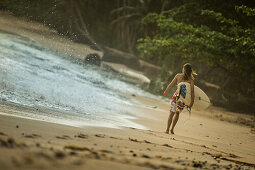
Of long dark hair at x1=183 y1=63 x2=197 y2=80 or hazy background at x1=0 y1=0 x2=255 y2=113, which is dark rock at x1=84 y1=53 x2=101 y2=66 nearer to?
hazy background at x1=0 y1=0 x2=255 y2=113

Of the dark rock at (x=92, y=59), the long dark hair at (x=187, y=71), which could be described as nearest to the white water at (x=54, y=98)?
the long dark hair at (x=187, y=71)

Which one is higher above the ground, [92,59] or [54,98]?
[92,59]

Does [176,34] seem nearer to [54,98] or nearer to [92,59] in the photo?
[92,59]

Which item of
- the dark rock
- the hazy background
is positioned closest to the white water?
the hazy background

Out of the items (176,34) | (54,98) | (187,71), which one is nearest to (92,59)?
(176,34)

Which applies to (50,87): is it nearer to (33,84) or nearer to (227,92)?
(33,84)

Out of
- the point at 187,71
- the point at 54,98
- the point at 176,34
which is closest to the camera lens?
the point at 187,71

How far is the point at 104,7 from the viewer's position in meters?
37.9

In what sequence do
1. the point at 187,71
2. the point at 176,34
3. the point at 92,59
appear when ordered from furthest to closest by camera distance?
the point at 92,59 → the point at 176,34 → the point at 187,71

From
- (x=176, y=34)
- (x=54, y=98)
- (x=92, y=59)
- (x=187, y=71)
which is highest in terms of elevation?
(x=176, y=34)

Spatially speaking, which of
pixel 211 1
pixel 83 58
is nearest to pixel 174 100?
pixel 211 1

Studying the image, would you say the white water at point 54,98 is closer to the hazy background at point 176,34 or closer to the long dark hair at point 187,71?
the long dark hair at point 187,71

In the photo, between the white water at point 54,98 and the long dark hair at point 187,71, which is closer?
the white water at point 54,98

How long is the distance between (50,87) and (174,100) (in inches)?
185
